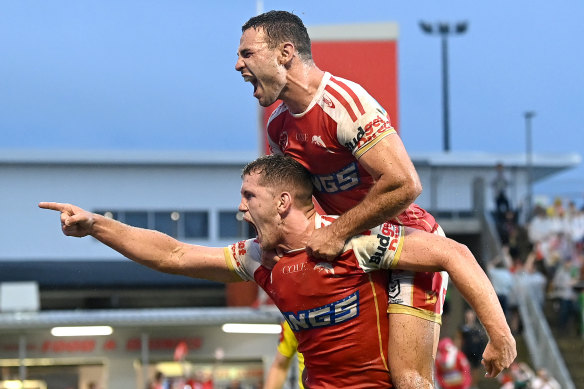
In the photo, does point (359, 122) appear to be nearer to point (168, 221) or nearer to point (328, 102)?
point (328, 102)

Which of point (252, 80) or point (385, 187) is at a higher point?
point (252, 80)

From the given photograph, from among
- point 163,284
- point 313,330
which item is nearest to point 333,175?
point 313,330

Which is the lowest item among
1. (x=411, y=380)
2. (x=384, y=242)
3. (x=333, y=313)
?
(x=411, y=380)

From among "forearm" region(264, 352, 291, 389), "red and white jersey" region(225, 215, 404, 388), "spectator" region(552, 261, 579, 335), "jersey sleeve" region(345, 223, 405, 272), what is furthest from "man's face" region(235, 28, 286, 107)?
"spectator" region(552, 261, 579, 335)

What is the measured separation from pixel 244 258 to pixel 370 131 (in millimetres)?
986

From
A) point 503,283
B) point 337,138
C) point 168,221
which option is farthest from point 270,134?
point 168,221

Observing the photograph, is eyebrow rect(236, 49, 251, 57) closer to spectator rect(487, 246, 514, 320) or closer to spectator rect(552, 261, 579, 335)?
spectator rect(487, 246, 514, 320)

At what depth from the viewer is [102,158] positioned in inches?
1479

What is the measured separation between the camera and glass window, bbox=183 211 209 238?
38750 millimetres

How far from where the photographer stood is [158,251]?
5.20 metres

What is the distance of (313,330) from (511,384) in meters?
12.6

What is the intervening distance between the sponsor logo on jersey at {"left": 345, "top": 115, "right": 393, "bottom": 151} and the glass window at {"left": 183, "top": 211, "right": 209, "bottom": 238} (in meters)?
34.2

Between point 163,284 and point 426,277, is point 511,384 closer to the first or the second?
point 426,277

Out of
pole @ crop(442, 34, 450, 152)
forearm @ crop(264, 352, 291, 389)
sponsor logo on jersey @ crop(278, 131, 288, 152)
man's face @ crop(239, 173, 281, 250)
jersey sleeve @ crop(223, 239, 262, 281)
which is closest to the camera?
man's face @ crop(239, 173, 281, 250)
